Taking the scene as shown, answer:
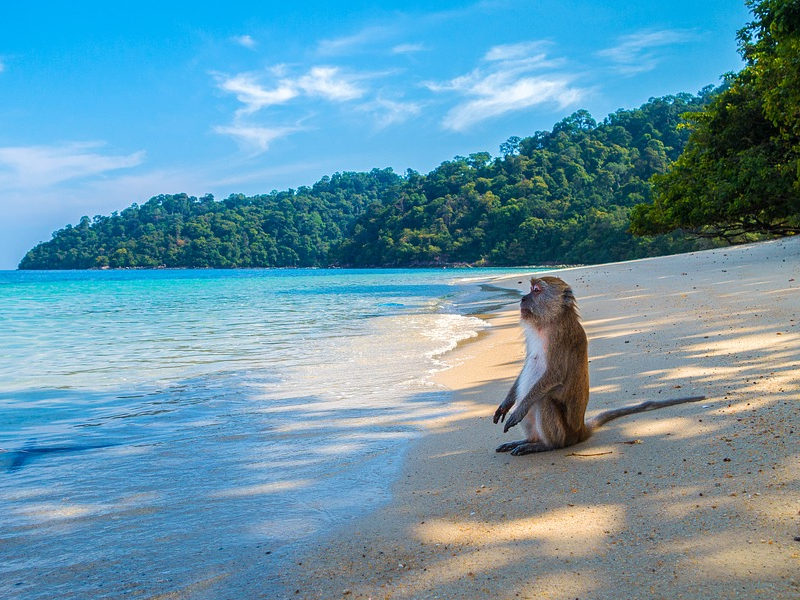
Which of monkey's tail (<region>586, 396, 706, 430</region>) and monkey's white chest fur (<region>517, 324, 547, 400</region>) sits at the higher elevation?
monkey's white chest fur (<region>517, 324, 547, 400</region>)

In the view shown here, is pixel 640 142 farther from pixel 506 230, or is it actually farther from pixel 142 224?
pixel 142 224

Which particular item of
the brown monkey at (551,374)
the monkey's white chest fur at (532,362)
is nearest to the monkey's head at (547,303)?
the brown monkey at (551,374)

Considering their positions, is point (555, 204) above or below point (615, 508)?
above

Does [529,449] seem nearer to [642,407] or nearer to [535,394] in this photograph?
[535,394]

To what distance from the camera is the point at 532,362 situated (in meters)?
3.76

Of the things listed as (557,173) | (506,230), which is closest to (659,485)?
(506,230)

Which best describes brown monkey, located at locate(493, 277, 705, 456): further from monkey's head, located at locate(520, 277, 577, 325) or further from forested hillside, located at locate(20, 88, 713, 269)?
forested hillside, located at locate(20, 88, 713, 269)

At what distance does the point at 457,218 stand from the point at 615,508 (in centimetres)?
8969

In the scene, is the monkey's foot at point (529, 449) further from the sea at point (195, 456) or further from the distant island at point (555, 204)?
the distant island at point (555, 204)

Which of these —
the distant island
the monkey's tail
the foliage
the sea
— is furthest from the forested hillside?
the monkey's tail

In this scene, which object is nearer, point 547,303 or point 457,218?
point 547,303

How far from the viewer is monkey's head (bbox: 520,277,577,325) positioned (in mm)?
3674

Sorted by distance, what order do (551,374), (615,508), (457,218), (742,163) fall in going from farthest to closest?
(457,218) → (742,163) → (551,374) → (615,508)

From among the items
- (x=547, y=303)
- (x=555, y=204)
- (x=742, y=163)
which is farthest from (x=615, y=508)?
(x=555, y=204)
